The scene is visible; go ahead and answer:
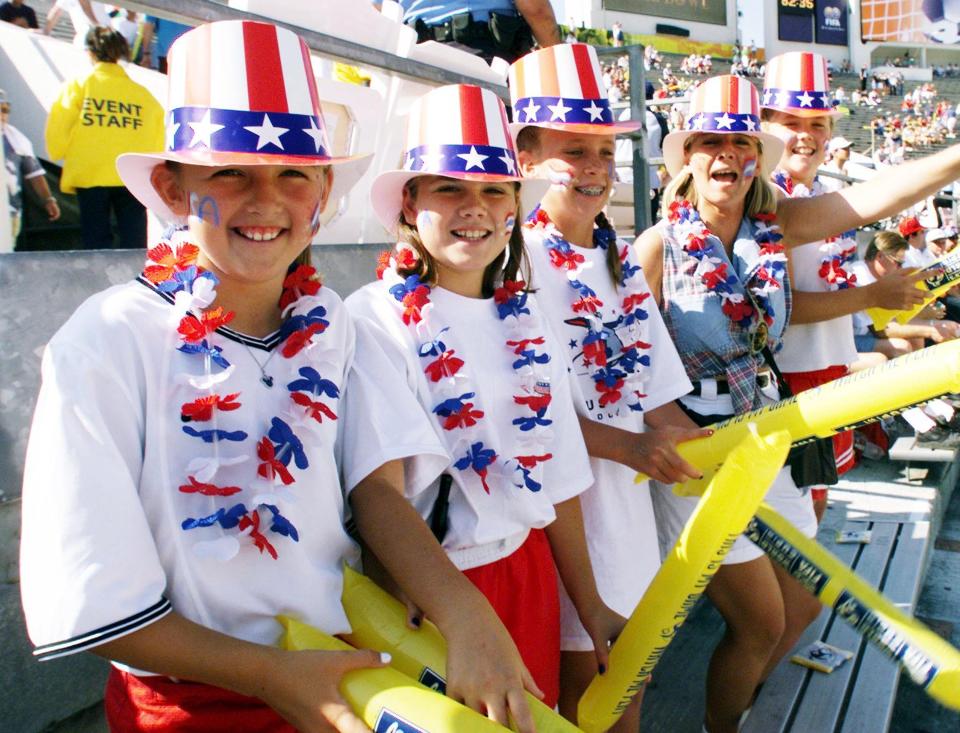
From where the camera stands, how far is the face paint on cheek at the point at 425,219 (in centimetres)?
214

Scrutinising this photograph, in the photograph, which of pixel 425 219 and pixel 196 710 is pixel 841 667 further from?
pixel 196 710

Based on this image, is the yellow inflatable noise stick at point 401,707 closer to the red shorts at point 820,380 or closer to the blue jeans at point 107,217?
the red shorts at point 820,380

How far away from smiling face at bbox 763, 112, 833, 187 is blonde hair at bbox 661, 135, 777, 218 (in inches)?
23.7

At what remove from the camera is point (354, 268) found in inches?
116

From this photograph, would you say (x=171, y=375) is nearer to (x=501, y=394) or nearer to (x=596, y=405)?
(x=501, y=394)

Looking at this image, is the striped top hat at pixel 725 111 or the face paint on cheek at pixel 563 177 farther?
the striped top hat at pixel 725 111

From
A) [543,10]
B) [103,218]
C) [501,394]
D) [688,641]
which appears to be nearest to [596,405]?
[501,394]

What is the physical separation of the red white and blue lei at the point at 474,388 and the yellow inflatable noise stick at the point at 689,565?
0.40 meters

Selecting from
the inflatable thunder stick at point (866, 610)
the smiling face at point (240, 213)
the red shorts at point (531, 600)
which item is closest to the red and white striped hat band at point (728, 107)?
the inflatable thunder stick at point (866, 610)

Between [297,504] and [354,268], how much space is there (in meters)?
1.49

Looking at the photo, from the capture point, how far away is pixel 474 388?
2.07 meters

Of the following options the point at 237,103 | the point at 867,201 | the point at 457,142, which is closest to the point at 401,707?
the point at 237,103

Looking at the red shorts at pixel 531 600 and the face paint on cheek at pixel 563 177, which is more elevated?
the face paint on cheek at pixel 563 177

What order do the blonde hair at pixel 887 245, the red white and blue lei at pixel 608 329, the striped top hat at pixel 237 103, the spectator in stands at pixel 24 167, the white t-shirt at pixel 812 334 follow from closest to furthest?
the striped top hat at pixel 237 103 → the red white and blue lei at pixel 608 329 → the white t-shirt at pixel 812 334 → the spectator in stands at pixel 24 167 → the blonde hair at pixel 887 245
